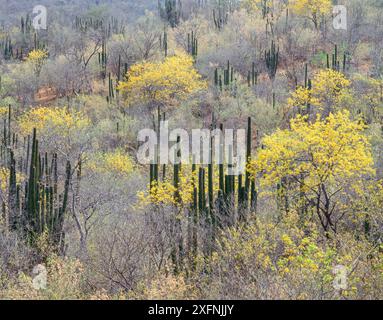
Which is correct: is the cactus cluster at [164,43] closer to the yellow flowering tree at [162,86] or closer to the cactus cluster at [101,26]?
the yellow flowering tree at [162,86]

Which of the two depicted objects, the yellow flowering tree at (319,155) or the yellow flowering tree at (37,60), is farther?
the yellow flowering tree at (37,60)

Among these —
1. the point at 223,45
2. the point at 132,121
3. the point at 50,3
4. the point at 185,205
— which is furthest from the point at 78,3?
the point at 185,205

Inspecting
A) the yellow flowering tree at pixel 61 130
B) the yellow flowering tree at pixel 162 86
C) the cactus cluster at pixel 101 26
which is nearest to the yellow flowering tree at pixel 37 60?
the cactus cluster at pixel 101 26

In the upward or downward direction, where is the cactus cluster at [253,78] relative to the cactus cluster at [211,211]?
upward

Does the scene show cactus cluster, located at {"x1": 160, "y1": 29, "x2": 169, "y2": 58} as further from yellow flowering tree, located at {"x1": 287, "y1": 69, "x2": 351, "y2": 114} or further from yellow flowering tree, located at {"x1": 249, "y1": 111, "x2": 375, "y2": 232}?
yellow flowering tree, located at {"x1": 249, "y1": 111, "x2": 375, "y2": 232}

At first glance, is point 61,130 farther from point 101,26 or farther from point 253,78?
point 101,26

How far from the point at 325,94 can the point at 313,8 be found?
Result: 20119mm

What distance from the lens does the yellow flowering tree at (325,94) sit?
1073 inches

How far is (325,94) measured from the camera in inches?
1107

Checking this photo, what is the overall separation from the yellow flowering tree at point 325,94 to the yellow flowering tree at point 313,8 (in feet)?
57.5

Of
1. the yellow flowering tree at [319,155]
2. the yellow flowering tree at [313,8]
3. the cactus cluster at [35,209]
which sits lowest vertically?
the cactus cluster at [35,209]

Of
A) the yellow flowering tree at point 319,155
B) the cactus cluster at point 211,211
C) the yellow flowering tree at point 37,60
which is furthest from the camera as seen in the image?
the yellow flowering tree at point 37,60

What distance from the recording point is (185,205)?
1609 cm
